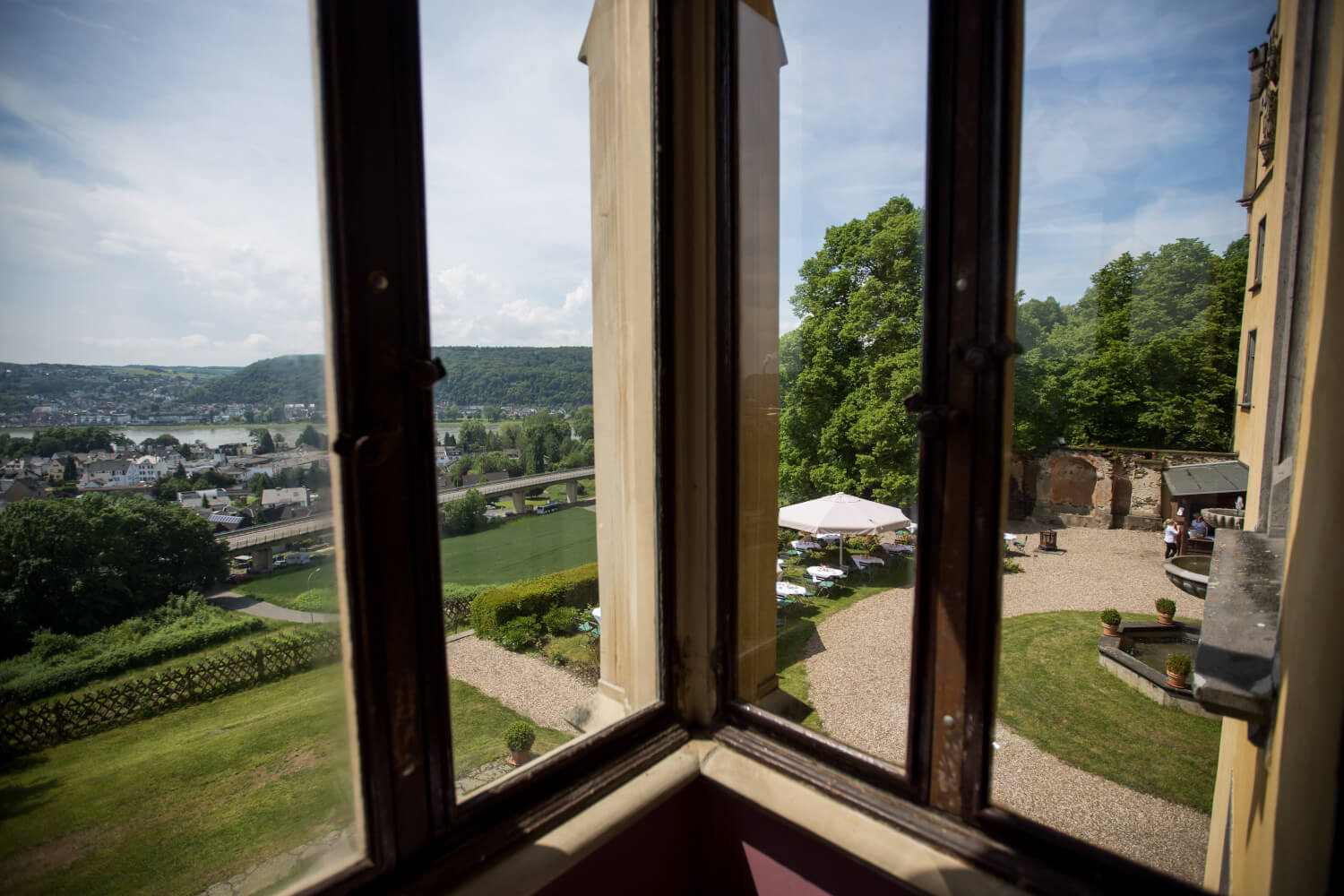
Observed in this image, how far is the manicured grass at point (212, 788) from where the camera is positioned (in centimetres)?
98

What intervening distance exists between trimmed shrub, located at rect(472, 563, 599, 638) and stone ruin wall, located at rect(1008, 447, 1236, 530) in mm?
1043

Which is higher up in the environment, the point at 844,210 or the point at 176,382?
the point at 844,210

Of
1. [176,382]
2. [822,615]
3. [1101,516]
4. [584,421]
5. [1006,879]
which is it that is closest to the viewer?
[176,382]

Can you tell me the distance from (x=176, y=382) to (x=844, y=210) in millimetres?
1309

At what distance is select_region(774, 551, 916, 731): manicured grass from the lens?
144 centimetres

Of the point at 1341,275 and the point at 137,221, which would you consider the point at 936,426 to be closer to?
the point at 1341,275

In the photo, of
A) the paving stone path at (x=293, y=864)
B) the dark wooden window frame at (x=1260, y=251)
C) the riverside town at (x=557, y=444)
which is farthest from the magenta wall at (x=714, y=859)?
the dark wooden window frame at (x=1260, y=251)

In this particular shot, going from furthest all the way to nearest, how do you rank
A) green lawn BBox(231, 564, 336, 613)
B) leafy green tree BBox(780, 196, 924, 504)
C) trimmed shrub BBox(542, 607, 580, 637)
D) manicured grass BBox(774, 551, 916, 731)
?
trimmed shrub BBox(542, 607, 580, 637)
manicured grass BBox(774, 551, 916, 731)
leafy green tree BBox(780, 196, 924, 504)
green lawn BBox(231, 564, 336, 613)

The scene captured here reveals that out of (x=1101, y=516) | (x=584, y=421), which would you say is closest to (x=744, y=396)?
(x=584, y=421)

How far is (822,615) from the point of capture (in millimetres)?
1562

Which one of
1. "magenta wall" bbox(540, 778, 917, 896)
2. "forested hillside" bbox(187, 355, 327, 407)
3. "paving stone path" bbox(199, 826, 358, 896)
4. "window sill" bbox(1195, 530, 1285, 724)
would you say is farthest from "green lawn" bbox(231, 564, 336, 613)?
"window sill" bbox(1195, 530, 1285, 724)

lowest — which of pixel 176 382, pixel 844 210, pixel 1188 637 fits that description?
pixel 1188 637

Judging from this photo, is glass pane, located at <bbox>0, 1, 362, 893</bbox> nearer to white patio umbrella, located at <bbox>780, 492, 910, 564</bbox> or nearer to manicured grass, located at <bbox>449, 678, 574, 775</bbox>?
manicured grass, located at <bbox>449, 678, 574, 775</bbox>

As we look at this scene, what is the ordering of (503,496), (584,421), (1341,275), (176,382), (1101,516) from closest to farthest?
(1341,275)
(176,382)
(1101,516)
(503,496)
(584,421)
